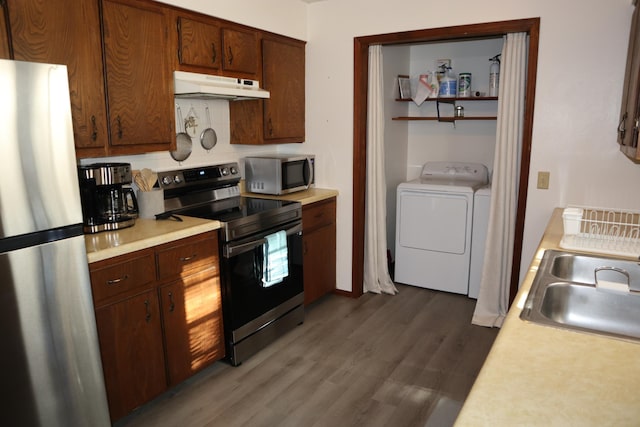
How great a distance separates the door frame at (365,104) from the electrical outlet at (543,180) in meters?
0.08

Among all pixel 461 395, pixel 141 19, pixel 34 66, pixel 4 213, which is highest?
pixel 141 19

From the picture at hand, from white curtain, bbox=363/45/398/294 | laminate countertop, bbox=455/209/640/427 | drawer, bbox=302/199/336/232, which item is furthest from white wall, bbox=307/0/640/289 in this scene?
laminate countertop, bbox=455/209/640/427

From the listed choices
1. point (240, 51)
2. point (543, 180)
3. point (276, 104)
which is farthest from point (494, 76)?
point (240, 51)

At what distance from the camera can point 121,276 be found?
86.0 inches

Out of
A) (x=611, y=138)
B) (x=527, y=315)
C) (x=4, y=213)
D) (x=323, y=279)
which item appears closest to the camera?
(x=527, y=315)

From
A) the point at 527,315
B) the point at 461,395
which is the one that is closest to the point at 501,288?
the point at 461,395

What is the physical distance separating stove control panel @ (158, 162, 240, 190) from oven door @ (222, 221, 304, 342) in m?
0.66

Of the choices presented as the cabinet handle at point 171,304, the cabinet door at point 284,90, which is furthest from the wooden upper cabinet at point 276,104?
the cabinet handle at point 171,304

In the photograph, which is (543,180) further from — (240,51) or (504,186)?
(240,51)

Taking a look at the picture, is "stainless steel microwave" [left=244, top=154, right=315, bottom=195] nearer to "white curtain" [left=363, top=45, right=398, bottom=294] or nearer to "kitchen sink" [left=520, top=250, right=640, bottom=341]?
"white curtain" [left=363, top=45, right=398, bottom=294]

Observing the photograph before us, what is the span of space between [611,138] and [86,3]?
302 cm

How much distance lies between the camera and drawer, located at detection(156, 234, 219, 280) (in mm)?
2395

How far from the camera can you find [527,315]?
1443mm

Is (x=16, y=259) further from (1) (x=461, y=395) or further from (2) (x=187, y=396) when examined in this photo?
(1) (x=461, y=395)
